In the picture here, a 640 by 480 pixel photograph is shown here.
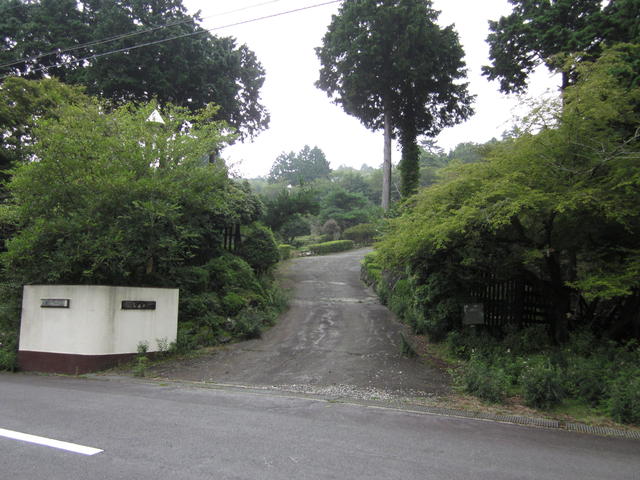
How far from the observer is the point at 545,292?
33.4 feet

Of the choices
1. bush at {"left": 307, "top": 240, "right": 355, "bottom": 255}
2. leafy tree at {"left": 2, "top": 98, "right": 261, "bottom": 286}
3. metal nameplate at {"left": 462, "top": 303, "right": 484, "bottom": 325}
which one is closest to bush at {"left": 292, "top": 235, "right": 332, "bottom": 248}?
bush at {"left": 307, "top": 240, "right": 355, "bottom": 255}

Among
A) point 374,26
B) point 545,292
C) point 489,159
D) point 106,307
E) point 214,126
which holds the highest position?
point 374,26

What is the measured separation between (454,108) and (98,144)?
21219 mm

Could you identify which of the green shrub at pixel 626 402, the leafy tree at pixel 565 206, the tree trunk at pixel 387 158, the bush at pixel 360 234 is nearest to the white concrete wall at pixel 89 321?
the leafy tree at pixel 565 206

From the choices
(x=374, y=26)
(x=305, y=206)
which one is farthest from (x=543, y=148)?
(x=374, y=26)

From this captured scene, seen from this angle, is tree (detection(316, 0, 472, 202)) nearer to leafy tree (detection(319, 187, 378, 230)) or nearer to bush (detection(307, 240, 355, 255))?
bush (detection(307, 240, 355, 255))

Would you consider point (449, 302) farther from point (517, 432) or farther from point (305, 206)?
point (305, 206)

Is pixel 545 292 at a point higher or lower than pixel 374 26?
lower

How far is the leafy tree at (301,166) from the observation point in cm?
7369

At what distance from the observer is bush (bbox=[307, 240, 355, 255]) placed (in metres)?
33.6

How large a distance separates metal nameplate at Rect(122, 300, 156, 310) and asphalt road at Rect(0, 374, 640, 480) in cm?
328

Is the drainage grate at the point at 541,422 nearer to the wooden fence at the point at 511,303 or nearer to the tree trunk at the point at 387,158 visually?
the wooden fence at the point at 511,303

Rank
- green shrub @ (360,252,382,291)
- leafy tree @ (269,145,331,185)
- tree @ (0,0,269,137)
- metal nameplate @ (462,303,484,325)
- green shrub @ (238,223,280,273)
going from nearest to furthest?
metal nameplate @ (462,303,484,325)
green shrub @ (238,223,280,273)
green shrub @ (360,252,382,291)
tree @ (0,0,269,137)
leafy tree @ (269,145,331,185)

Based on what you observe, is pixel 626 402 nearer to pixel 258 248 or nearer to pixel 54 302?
pixel 54 302
